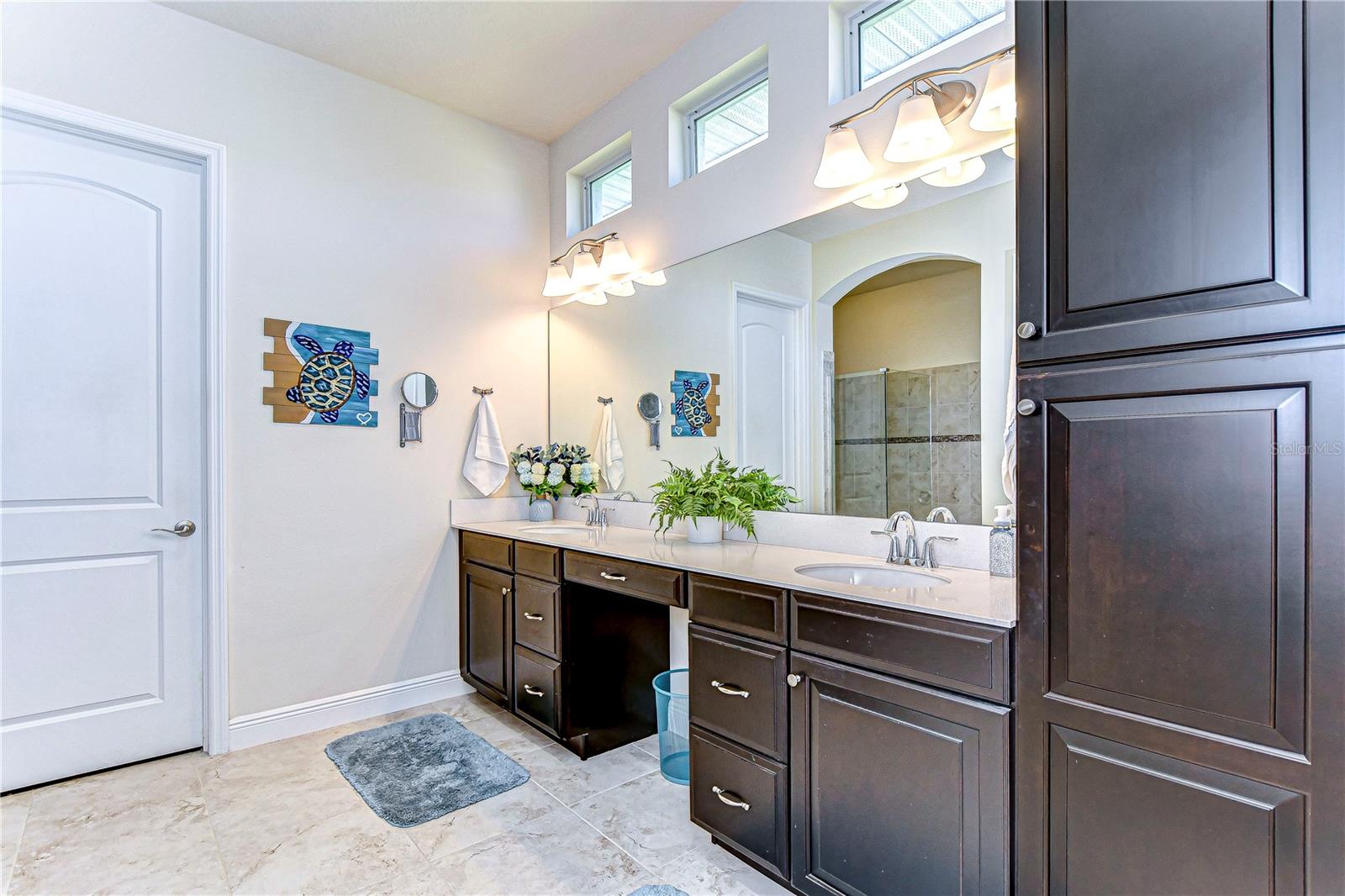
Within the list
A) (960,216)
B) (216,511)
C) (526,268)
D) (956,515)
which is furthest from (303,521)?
(960,216)

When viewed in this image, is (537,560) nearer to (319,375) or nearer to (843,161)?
(319,375)

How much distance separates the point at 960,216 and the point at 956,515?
2.83 feet

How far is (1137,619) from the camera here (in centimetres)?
115

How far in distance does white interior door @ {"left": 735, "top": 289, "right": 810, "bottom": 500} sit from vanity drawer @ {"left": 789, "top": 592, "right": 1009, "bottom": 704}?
814 mm

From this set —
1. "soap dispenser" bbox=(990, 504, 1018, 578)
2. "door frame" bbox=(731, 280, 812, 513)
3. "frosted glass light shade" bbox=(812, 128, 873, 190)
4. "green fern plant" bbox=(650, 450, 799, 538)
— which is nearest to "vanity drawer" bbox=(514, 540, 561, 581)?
"green fern plant" bbox=(650, 450, 799, 538)

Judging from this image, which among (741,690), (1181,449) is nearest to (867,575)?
(741,690)

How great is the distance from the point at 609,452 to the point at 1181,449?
2.42 meters

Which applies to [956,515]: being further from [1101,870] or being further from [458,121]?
[458,121]

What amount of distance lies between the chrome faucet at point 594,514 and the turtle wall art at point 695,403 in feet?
1.68

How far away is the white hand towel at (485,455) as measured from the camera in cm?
329

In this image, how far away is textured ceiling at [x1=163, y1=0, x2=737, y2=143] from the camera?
2.54 m

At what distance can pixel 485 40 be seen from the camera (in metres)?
2.72

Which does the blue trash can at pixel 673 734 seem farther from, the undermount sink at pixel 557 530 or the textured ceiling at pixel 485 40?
the textured ceiling at pixel 485 40

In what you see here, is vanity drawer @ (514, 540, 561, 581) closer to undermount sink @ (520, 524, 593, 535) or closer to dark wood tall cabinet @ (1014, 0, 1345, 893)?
undermount sink @ (520, 524, 593, 535)
